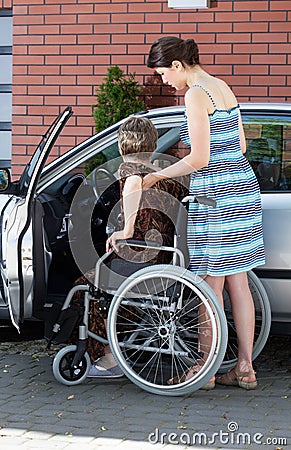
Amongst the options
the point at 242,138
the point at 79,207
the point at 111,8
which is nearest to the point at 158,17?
the point at 111,8

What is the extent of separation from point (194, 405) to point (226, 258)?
2.67 ft

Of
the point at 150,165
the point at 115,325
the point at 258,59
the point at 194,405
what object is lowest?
the point at 194,405

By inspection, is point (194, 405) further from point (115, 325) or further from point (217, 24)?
point (217, 24)

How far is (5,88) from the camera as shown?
9.69 meters

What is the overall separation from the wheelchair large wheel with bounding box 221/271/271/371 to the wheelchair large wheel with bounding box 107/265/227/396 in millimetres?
318

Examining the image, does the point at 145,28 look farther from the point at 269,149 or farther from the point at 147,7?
the point at 269,149

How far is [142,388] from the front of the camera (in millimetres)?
5402

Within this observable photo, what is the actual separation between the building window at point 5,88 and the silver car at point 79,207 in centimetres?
349

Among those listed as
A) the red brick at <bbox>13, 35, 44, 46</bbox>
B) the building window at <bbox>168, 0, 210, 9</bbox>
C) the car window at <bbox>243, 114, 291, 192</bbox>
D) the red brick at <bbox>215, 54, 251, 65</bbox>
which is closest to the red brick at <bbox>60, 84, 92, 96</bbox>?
the red brick at <bbox>13, 35, 44, 46</bbox>

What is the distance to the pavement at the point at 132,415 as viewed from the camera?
4.57m

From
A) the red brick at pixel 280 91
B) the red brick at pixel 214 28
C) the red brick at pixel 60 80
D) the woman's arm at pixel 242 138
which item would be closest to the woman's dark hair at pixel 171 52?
the woman's arm at pixel 242 138

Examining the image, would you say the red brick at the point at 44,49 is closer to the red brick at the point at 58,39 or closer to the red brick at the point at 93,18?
the red brick at the point at 58,39

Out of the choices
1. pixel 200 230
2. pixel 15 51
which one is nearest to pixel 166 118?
pixel 200 230

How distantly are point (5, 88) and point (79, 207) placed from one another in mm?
3822
